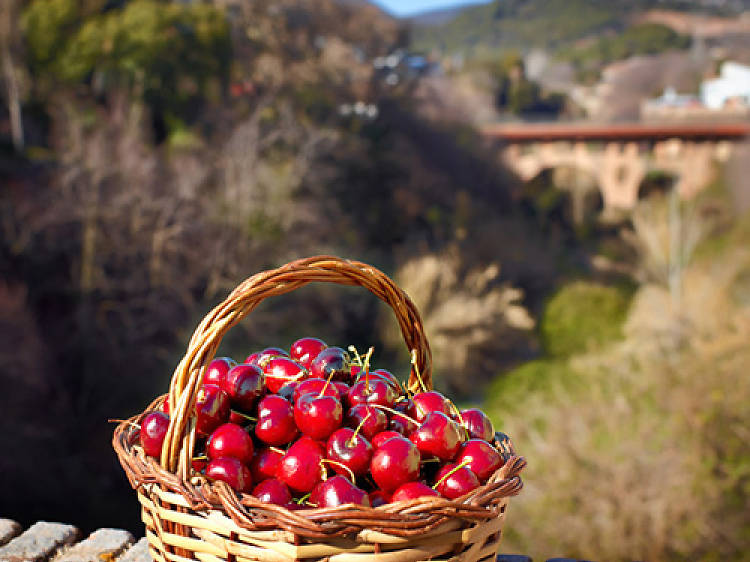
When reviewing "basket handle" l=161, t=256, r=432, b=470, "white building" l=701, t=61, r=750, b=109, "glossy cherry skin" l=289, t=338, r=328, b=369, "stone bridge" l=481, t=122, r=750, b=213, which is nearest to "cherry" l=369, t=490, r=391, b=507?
"basket handle" l=161, t=256, r=432, b=470

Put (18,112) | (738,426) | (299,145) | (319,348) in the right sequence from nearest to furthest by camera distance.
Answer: (319,348) < (738,426) < (18,112) < (299,145)

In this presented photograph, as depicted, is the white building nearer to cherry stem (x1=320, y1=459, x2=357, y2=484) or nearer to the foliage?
the foliage

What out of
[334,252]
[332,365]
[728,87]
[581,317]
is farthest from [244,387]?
[728,87]

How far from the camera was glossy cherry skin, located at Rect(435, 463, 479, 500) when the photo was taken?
1230mm

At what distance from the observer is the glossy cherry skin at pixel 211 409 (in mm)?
1326

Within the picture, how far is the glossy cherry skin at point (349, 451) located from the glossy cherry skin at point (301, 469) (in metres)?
0.03

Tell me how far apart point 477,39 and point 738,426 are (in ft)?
67.1

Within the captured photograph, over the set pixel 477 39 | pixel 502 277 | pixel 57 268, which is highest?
pixel 477 39

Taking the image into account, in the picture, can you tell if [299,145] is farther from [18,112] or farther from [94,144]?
[18,112]

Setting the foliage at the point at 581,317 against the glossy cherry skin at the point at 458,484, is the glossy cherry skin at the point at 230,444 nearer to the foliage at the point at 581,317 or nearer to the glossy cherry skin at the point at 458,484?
the glossy cherry skin at the point at 458,484

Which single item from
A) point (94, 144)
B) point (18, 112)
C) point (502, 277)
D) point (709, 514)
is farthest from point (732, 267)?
point (18, 112)

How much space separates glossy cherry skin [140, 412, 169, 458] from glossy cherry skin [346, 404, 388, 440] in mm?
345

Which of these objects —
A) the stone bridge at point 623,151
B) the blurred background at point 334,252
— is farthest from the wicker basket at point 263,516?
the stone bridge at point 623,151

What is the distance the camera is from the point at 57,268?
9516 mm
